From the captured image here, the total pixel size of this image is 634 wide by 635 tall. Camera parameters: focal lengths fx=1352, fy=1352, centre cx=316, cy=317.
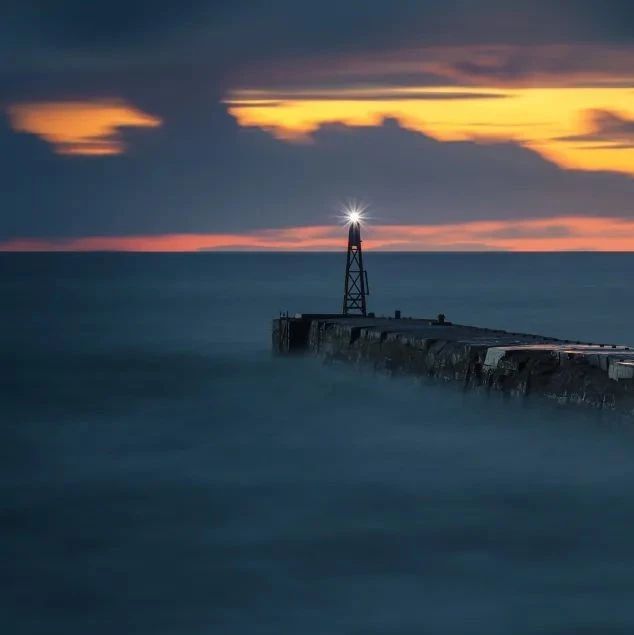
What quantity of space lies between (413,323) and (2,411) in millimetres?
16006

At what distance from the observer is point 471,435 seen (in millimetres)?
33188

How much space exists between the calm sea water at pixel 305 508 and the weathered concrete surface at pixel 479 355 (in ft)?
1.75

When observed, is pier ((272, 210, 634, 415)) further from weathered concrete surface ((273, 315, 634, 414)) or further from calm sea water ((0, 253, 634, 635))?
→ calm sea water ((0, 253, 634, 635))

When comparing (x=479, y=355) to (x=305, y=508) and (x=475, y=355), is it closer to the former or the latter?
(x=475, y=355)

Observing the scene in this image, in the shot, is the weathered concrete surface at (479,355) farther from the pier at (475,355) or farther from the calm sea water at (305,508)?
the calm sea water at (305,508)

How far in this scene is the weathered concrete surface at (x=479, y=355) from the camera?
30.2m

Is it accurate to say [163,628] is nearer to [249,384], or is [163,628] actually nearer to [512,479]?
[512,479]

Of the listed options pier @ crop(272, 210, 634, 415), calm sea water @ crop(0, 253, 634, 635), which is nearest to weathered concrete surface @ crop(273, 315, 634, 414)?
pier @ crop(272, 210, 634, 415)

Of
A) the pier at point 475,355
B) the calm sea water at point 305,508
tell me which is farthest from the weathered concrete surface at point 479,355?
the calm sea water at point 305,508

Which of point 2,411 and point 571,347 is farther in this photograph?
point 2,411

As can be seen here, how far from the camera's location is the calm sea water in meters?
19.3

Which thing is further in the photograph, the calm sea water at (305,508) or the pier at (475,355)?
the pier at (475,355)

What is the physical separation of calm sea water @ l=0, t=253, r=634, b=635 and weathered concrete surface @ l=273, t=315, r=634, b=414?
1.75 ft

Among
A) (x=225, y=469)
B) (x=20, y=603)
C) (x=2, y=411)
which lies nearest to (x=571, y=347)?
(x=225, y=469)
